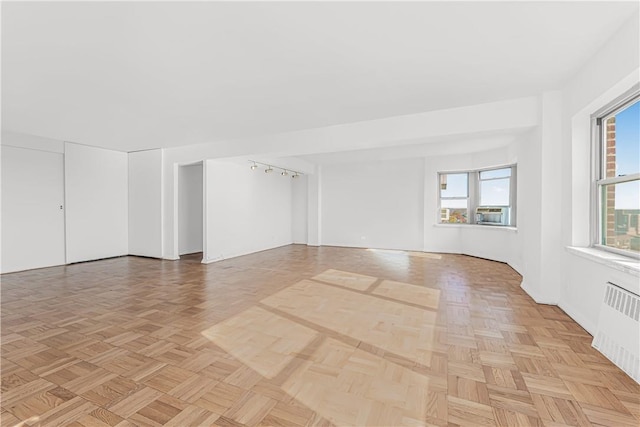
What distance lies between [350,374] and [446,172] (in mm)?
6560

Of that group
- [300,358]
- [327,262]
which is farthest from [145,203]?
[300,358]

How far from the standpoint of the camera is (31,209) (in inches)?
223

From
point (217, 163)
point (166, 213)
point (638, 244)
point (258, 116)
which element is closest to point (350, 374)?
point (638, 244)

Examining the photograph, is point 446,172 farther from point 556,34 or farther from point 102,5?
point 102,5

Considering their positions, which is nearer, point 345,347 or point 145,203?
point 345,347

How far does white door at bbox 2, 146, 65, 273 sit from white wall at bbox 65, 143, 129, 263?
16 cm

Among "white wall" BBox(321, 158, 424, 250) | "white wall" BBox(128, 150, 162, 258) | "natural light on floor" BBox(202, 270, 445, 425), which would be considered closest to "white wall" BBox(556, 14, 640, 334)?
"natural light on floor" BBox(202, 270, 445, 425)

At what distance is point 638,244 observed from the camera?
2.45 meters

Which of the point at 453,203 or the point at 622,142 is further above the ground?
the point at 622,142

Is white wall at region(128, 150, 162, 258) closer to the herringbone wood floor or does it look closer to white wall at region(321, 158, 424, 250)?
the herringbone wood floor

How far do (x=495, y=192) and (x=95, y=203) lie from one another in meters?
8.90


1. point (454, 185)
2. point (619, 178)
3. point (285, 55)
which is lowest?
point (619, 178)

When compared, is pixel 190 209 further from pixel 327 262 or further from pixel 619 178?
pixel 619 178

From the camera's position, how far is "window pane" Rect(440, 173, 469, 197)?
742 cm
